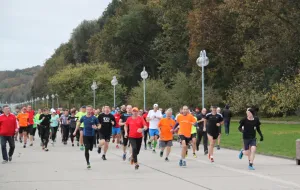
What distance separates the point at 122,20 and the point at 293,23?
36272 mm

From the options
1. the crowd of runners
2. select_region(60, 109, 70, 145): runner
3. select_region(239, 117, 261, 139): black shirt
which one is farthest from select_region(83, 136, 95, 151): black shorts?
select_region(60, 109, 70, 145): runner

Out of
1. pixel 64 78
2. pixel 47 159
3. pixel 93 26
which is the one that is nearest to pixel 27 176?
pixel 47 159

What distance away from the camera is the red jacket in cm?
1827

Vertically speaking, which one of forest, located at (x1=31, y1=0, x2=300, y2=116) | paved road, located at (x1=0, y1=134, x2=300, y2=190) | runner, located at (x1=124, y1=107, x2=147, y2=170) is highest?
forest, located at (x1=31, y1=0, x2=300, y2=116)

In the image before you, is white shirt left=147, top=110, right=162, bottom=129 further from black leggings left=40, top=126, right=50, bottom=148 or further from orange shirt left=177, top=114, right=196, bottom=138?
orange shirt left=177, top=114, right=196, bottom=138

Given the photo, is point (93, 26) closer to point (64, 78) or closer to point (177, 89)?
point (64, 78)

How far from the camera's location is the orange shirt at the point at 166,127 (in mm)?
18734

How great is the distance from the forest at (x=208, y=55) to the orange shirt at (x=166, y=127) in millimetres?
24567

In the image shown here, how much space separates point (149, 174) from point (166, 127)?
445cm

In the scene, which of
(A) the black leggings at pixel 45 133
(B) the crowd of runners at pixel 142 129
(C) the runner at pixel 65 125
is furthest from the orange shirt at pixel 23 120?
(B) the crowd of runners at pixel 142 129

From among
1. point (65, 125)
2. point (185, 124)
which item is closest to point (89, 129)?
point (185, 124)

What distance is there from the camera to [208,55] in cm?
5722

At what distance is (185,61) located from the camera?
6481 cm

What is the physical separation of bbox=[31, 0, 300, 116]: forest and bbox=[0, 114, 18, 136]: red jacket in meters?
26.7
